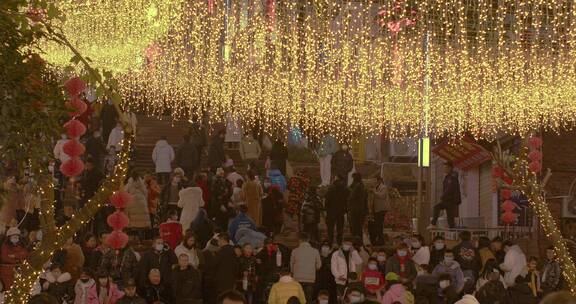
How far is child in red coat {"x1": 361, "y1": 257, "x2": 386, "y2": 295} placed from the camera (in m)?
14.7

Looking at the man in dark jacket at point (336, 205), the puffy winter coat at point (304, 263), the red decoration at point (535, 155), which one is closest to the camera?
the puffy winter coat at point (304, 263)

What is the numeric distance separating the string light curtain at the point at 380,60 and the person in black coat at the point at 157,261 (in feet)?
9.24

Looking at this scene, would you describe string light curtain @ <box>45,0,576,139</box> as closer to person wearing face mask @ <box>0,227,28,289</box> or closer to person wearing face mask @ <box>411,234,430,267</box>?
person wearing face mask @ <box>411,234,430,267</box>

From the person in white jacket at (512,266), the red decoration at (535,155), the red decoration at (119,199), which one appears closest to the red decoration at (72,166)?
the red decoration at (119,199)

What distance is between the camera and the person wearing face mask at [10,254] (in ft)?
47.7

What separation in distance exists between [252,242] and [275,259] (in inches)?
37.7

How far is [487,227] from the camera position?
23.1 meters

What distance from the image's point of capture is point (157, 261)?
1417 cm

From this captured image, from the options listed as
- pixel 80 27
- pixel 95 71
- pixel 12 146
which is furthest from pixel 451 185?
pixel 12 146

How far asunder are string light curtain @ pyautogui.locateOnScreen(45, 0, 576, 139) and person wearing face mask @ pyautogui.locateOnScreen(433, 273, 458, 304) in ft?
9.74

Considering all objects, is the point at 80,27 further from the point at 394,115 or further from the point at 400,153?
the point at 400,153

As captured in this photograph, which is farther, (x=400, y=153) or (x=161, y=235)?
(x=400, y=153)

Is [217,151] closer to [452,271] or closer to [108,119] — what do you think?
[108,119]

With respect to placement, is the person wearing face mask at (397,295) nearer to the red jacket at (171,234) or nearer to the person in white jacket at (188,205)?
the red jacket at (171,234)
